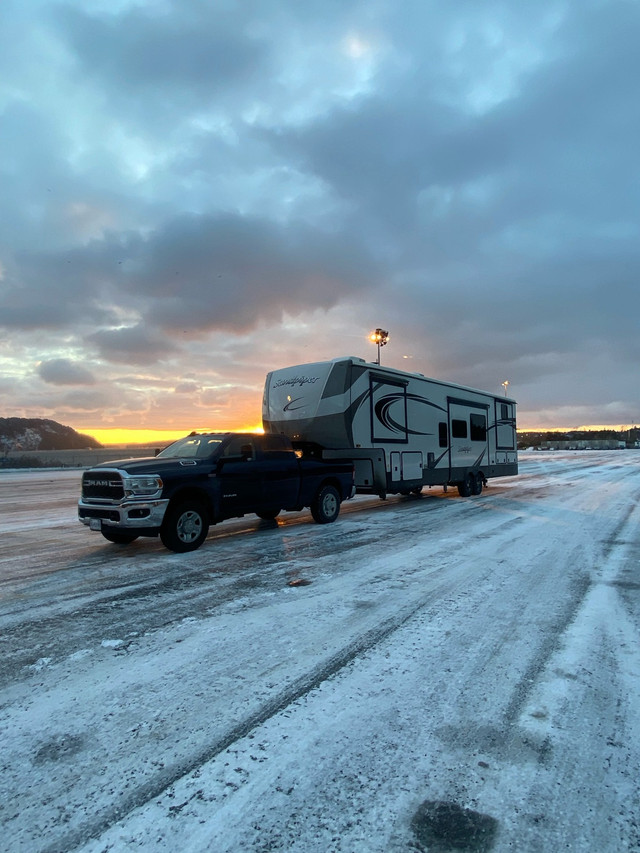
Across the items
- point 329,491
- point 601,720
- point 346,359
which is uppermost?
point 346,359

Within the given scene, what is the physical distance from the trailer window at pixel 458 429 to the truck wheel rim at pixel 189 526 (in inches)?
400

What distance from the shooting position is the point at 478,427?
18.3 metres

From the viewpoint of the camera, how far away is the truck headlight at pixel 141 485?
801 centimetres

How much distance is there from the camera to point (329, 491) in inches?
460

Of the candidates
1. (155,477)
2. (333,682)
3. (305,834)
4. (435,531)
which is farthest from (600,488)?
(305,834)

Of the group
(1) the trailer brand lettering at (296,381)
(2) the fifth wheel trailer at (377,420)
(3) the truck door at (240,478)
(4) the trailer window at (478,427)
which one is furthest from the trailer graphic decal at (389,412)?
(3) the truck door at (240,478)

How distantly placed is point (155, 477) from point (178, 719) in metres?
5.16

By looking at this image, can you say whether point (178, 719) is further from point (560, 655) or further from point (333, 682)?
point (560, 655)

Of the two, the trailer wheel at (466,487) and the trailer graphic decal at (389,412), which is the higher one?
the trailer graphic decal at (389,412)

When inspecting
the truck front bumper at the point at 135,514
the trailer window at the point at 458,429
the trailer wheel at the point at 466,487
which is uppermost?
the trailer window at the point at 458,429

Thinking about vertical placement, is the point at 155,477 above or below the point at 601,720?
above

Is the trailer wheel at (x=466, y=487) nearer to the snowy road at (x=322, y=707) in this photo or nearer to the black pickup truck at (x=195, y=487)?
the black pickup truck at (x=195, y=487)

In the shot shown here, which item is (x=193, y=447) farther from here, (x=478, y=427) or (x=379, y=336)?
(x=379, y=336)

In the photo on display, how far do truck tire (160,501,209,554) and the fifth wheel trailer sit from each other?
4475 millimetres
